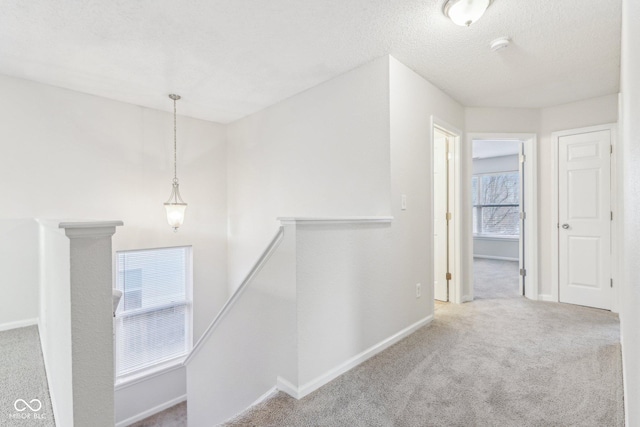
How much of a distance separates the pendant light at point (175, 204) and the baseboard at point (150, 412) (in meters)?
2.29

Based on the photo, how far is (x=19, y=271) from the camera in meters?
3.05

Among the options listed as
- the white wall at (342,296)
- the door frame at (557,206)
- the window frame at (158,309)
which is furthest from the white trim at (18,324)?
the door frame at (557,206)

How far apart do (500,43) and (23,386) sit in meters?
3.98

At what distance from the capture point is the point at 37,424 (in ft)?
5.03

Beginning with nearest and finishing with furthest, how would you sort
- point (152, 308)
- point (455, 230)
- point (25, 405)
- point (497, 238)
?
point (25, 405), point (455, 230), point (152, 308), point (497, 238)

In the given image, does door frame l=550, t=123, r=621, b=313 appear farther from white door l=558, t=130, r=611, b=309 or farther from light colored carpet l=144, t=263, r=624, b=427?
light colored carpet l=144, t=263, r=624, b=427

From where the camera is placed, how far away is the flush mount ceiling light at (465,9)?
1.94 metres

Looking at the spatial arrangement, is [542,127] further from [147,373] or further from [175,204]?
[147,373]

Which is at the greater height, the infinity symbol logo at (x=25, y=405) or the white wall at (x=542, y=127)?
the white wall at (x=542, y=127)

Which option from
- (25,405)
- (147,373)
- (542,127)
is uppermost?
(542,127)

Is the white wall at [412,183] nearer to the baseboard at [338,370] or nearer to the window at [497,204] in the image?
the baseboard at [338,370]

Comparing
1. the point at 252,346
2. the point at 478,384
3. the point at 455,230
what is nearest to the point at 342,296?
the point at 252,346

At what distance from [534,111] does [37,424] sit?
205 inches

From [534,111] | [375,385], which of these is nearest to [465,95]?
[534,111]
